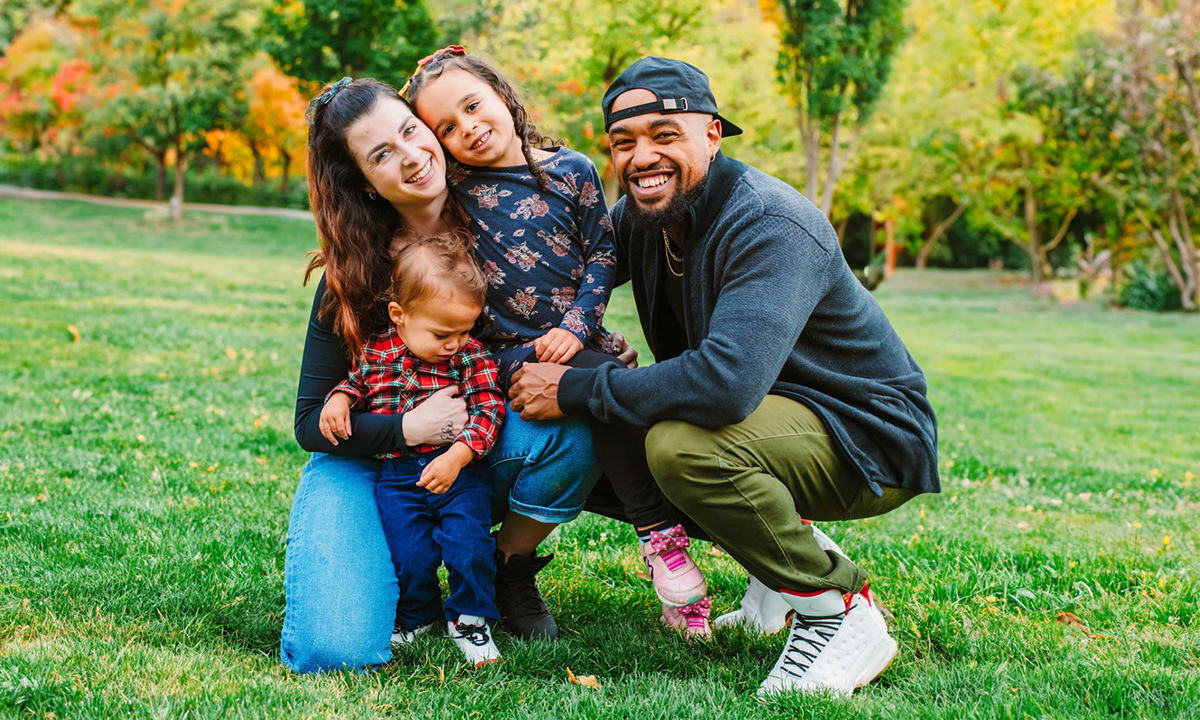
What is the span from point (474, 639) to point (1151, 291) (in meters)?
→ 20.7

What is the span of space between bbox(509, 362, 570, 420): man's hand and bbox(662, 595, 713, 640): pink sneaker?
0.76 metres

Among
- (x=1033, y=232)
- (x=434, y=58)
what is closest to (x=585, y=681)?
(x=434, y=58)

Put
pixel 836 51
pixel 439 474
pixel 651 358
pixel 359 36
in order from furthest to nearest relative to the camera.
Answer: pixel 359 36 → pixel 836 51 → pixel 651 358 → pixel 439 474

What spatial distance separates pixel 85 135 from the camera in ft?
103

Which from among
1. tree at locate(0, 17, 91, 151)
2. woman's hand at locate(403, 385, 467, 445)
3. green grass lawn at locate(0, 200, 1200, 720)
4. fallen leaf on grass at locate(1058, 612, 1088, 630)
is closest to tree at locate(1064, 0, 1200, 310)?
green grass lawn at locate(0, 200, 1200, 720)

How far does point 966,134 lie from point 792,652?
77.6 ft

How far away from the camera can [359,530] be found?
2.86 meters

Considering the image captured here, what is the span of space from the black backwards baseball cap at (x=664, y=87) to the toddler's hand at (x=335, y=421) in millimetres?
1184

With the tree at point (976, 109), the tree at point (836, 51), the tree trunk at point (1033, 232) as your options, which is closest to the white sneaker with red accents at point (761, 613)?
the tree at point (836, 51)

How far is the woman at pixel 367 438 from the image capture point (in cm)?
276

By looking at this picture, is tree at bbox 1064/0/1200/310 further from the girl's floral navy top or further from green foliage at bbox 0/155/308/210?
green foliage at bbox 0/155/308/210

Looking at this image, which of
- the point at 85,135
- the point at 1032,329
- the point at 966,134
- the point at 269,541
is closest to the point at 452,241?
the point at 269,541

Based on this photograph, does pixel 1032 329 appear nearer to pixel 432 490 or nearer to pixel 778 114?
pixel 778 114

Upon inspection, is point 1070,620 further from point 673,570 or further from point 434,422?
point 434,422
